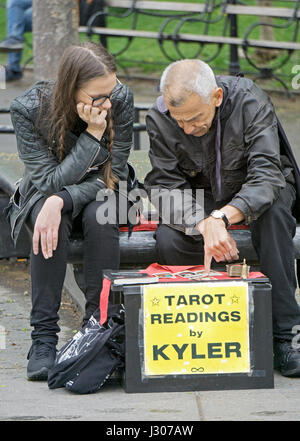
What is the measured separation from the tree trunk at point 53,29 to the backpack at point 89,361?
330cm

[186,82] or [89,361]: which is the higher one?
[186,82]

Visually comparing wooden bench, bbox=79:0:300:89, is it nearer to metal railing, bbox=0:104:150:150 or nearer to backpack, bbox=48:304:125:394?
metal railing, bbox=0:104:150:150

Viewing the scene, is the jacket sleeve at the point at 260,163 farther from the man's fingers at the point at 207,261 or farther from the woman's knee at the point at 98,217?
the woman's knee at the point at 98,217

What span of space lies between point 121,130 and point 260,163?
26.4 inches

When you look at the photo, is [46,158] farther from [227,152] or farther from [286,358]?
[286,358]

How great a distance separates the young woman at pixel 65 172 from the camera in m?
3.73

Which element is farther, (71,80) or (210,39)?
(210,39)

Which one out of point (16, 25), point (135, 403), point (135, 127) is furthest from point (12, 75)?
point (135, 403)

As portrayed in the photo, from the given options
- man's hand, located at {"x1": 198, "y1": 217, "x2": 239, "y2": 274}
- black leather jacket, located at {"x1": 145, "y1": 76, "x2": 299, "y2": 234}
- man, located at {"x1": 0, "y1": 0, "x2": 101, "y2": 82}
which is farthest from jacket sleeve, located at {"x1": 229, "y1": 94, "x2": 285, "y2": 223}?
man, located at {"x1": 0, "y1": 0, "x2": 101, "y2": 82}

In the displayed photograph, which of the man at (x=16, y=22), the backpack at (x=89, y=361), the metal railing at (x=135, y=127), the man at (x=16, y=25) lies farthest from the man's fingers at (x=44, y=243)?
the man at (x=16, y=22)

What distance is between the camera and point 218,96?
376 centimetres

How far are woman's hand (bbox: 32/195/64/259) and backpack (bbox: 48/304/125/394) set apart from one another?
386 mm

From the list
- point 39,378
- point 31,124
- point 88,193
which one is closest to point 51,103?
point 31,124
